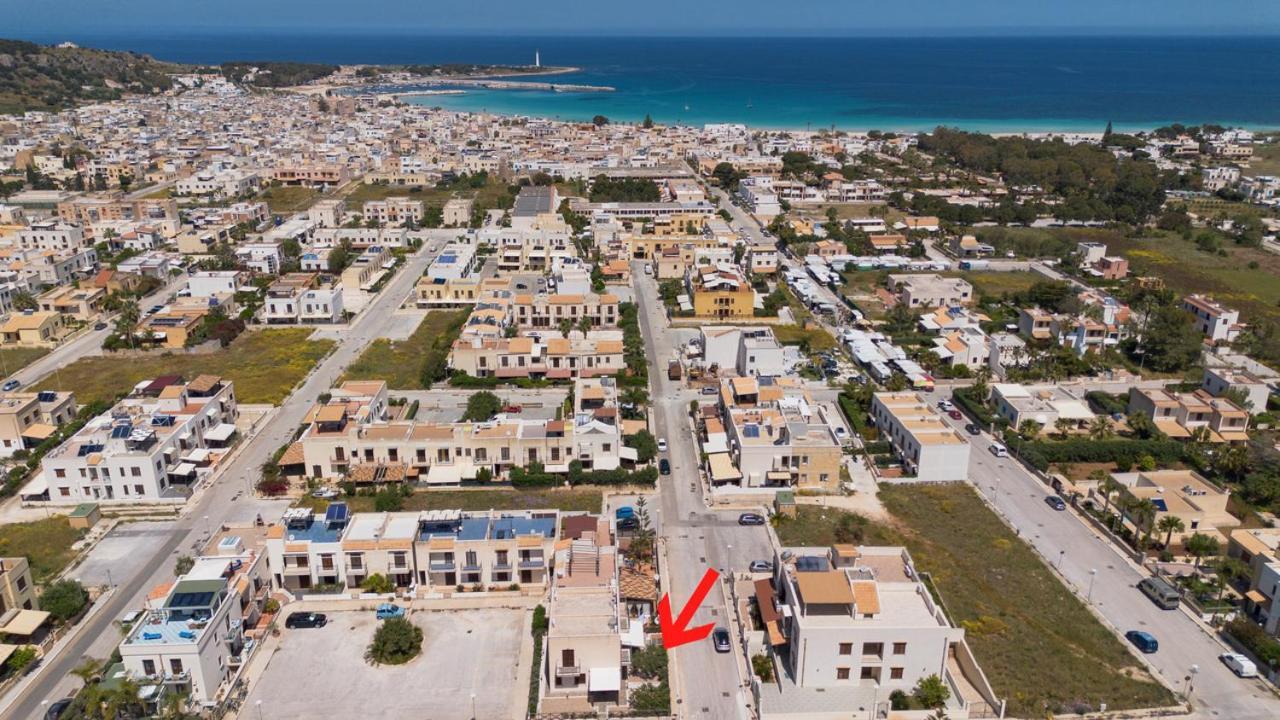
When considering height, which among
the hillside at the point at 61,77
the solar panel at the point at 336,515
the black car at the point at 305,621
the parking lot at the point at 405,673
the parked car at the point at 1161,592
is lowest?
the parking lot at the point at 405,673

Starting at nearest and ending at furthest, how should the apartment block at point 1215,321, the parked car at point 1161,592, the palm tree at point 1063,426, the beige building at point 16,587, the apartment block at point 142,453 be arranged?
the beige building at point 16,587 < the parked car at point 1161,592 < the apartment block at point 142,453 < the palm tree at point 1063,426 < the apartment block at point 1215,321

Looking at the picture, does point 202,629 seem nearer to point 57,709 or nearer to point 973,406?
Result: point 57,709

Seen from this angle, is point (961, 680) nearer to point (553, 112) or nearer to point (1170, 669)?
point (1170, 669)

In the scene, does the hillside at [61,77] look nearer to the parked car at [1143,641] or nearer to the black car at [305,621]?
the black car at [305,621]

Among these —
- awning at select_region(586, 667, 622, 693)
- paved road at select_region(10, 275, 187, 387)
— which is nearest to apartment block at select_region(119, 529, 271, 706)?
awning at select_region(586, 667, 622, 693)

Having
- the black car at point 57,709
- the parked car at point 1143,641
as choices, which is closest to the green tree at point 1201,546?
the parked car at point 1143,641

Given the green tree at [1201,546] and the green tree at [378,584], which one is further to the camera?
the green tree at [1201,546]

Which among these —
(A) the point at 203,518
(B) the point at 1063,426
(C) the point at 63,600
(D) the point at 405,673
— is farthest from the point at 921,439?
(C) the point at 63,600
